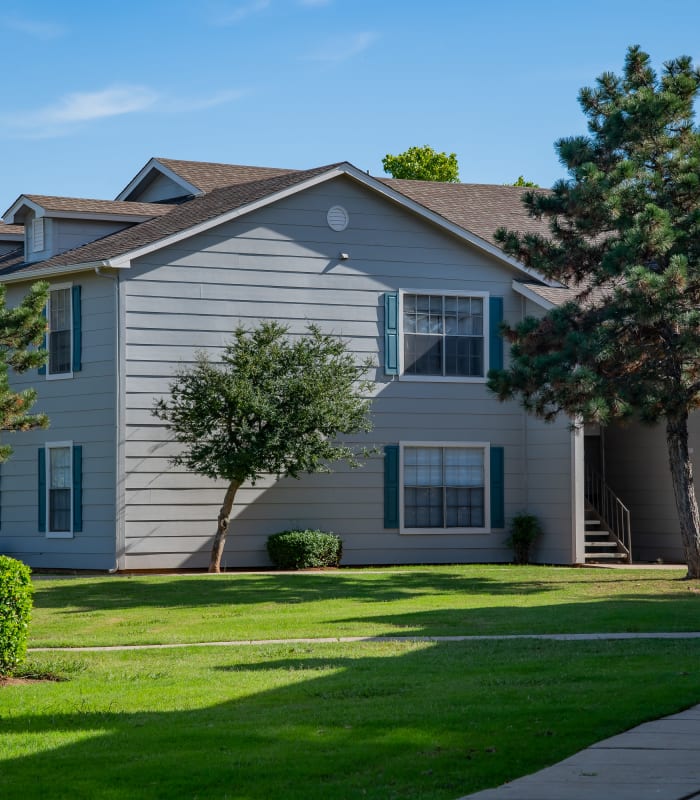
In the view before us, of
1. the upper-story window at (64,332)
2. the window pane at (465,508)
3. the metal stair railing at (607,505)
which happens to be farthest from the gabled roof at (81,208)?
the metal stair railing at (607,505)

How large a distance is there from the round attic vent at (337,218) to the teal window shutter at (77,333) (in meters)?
4.94

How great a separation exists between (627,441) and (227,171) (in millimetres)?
10672

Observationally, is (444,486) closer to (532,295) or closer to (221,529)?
(532,295)

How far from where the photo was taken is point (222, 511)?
76.4 ft

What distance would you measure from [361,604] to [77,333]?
8.77 m

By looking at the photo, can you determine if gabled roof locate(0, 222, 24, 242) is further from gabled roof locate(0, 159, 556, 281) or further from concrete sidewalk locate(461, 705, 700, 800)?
concrete sidewalk locate(461, 705, 700, 800)

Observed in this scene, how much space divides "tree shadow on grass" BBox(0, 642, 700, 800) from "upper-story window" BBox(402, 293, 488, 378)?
12754 millimetres

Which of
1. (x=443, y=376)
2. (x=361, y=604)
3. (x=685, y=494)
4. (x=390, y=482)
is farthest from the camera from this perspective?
(x=443, y=376)

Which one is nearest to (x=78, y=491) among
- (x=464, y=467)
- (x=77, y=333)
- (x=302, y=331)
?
(x=77, y=333)

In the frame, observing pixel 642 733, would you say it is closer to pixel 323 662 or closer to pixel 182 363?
pixel 323 662

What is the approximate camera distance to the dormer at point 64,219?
83.9 ft

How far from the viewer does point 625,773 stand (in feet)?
24.4

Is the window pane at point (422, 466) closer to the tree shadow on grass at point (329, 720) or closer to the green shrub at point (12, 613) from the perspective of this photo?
the tree shadow on grass at point (329, 720)

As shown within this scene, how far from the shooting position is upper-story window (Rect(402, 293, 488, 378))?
2567 centimetres
